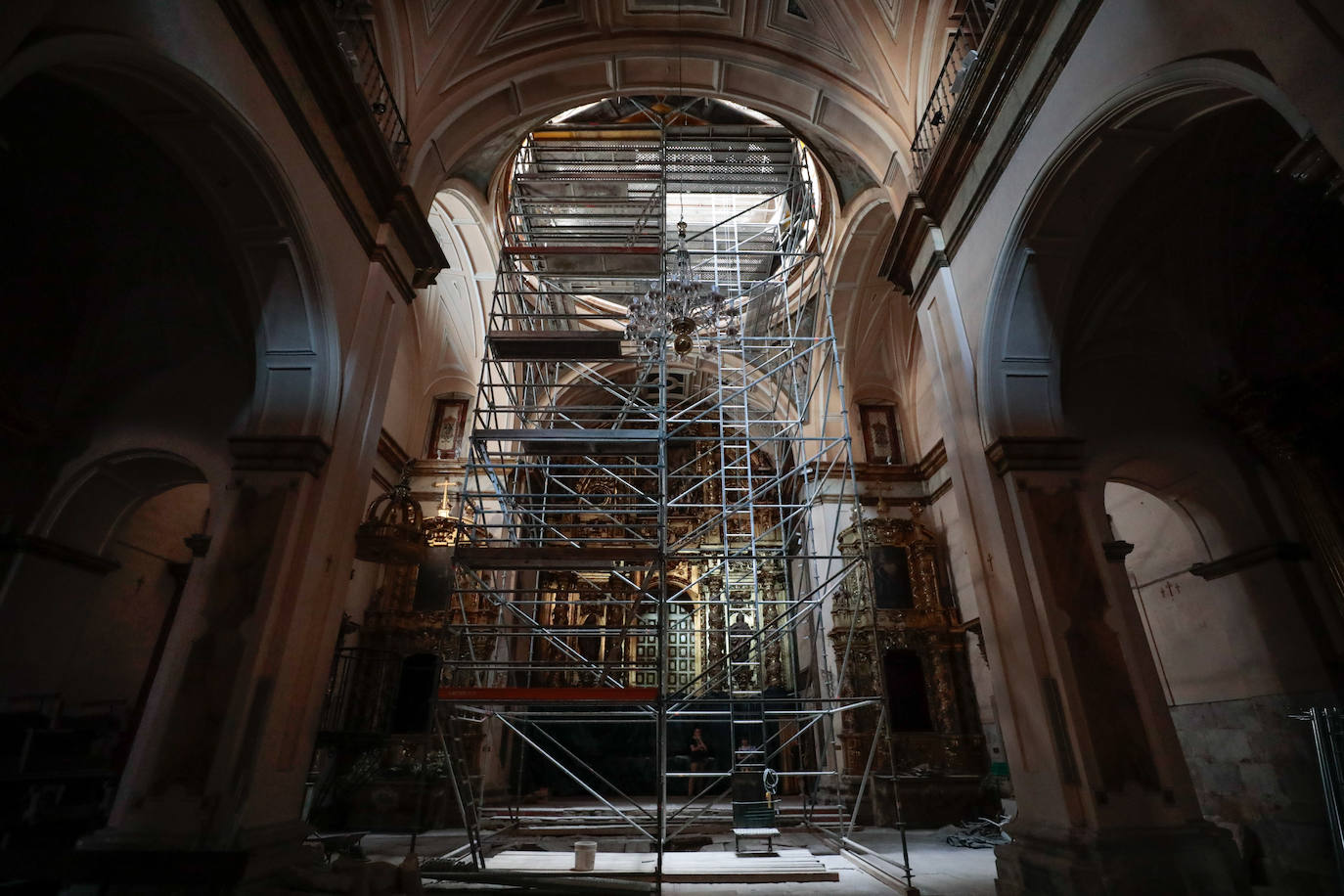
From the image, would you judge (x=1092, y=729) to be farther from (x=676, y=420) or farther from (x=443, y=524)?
(x=443, y=524)

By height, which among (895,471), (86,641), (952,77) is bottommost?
(86,641)

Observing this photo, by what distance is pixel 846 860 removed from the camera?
619 centimetres

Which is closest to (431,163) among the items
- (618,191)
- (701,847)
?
(618,191)

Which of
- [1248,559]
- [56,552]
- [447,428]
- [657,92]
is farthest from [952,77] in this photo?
[447,428]

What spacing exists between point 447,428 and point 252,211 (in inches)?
312

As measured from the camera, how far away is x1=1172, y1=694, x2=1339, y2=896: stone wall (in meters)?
5.32

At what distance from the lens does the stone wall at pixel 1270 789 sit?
5.32 meters

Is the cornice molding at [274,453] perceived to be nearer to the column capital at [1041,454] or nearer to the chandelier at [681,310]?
the chandelier at [681,310]

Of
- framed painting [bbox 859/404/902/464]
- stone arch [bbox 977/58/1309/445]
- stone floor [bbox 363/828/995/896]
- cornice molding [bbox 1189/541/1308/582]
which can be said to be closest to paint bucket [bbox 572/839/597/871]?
stone floor [bbox 363/828/995/896]

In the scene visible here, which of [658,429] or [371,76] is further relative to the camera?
[658,429]

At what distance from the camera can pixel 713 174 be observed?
1208 centimetres

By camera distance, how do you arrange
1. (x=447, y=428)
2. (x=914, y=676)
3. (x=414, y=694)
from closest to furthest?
(x=414, y=694)
(x=914, y=676)
(x=447, y=428)

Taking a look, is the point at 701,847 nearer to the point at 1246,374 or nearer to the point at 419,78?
the point at 1246,374

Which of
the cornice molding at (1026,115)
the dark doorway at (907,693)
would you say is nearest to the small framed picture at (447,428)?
the dark doorway at (907,693)
